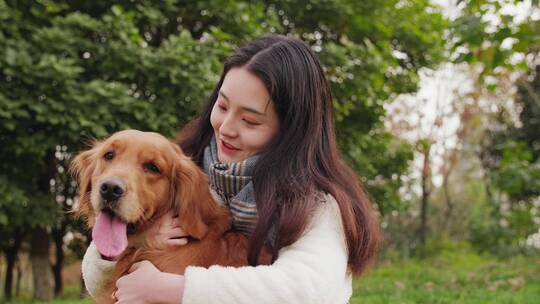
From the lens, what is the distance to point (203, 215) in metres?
2.73

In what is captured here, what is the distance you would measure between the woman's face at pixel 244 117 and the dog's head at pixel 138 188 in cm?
20

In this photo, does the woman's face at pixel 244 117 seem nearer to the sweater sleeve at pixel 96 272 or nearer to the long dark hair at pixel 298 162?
the long dark hair at pixel 298 162

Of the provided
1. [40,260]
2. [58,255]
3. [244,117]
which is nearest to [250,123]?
[244,117]

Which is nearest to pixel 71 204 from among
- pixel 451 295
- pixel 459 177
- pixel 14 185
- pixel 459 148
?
pixel 14 185

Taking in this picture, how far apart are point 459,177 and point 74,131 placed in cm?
1312

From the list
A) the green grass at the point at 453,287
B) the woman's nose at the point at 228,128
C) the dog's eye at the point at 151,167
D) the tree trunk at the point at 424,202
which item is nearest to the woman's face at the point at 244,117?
the woman's nose at the point at 228,128

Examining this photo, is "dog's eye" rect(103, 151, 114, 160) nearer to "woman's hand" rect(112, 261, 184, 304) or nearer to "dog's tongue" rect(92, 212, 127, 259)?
"dog's tongue" rect(92, 212, 127, 259)

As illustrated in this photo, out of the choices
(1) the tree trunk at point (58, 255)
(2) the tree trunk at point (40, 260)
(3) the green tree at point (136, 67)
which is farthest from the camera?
(1) the tree trunk at point (58, 255)

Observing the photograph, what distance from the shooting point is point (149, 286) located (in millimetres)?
2504

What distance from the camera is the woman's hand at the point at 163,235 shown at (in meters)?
2.70

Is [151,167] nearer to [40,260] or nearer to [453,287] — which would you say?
[453,287]

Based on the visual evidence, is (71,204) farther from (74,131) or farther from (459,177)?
(459,177)

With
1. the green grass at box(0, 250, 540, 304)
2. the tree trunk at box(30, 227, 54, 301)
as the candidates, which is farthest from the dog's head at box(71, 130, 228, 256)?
the tree trunk at box(30, 227, 54, 301)

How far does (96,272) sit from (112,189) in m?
0.55
